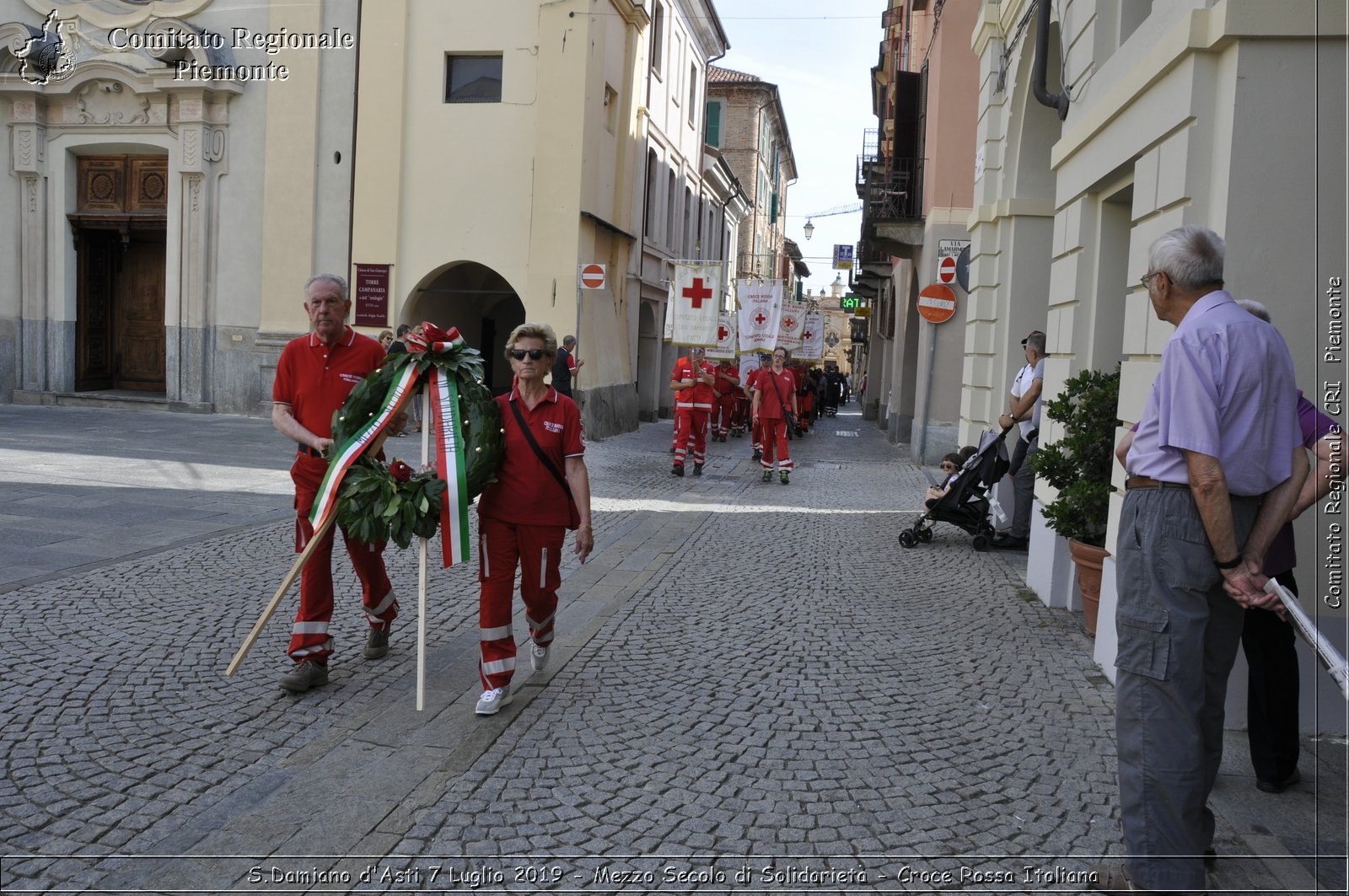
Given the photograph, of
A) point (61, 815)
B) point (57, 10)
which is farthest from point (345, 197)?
point (61, 815)

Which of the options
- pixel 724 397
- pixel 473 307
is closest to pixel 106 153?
pixel 473 307

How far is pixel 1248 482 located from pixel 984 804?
1606 millimetres

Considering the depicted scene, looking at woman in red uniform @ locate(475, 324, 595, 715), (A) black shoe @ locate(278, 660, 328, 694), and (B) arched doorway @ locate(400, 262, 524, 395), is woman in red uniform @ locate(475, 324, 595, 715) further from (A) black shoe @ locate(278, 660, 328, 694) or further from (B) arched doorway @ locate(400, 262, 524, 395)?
(B) arched doorway @ locate(400, 262, 524, 395)

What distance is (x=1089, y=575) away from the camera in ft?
22.8

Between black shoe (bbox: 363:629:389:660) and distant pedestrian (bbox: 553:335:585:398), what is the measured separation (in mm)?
11776

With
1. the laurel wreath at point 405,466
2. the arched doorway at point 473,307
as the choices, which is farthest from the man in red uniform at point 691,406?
the laurel wreath at point 405,466

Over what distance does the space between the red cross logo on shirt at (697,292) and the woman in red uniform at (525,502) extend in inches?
619

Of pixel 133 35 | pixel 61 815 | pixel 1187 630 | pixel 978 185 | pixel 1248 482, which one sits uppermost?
pixel 133 35

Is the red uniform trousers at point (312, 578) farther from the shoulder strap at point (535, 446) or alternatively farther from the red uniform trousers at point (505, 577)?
the shoulder strap at point (535, 446)

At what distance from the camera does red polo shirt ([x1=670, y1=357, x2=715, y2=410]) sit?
1572 centimetres

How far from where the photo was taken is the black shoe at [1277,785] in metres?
4.55

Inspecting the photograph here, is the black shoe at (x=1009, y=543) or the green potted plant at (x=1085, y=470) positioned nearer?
the green potted plant at (x=1085, y=470)

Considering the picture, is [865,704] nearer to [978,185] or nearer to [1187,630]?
[1187,630]

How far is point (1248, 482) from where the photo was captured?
3553 mm
